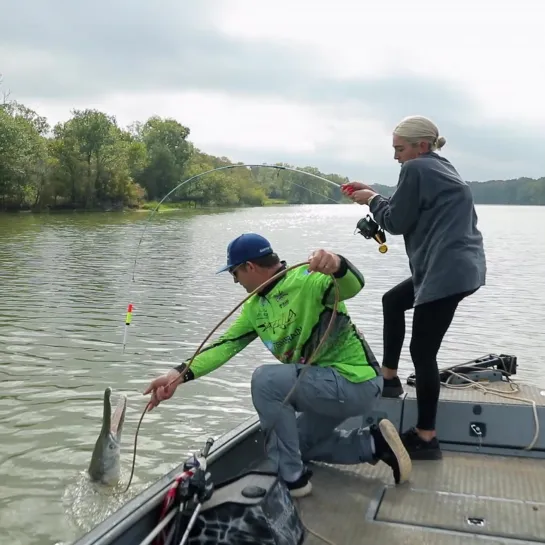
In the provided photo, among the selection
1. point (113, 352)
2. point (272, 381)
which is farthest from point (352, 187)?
point (113, 352)

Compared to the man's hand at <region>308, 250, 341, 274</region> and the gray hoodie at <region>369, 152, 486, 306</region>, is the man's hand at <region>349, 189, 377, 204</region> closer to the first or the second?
the gray hoodie at <region>369, 152, 486, 306</region>

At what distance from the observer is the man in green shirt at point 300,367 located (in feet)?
11.7

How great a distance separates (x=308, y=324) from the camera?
3.61m

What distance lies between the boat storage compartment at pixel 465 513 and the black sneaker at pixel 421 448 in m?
0.44

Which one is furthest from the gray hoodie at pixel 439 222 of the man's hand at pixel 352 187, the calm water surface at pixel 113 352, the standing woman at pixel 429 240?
the calm water surface at pixel 113 352

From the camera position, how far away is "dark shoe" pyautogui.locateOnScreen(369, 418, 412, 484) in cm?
373

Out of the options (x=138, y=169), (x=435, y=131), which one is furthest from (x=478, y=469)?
(x=138, y=169)

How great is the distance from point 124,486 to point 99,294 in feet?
32.8

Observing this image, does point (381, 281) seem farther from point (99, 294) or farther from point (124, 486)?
point (124, 486)

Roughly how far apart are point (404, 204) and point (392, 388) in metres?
1.30

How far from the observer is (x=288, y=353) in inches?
148

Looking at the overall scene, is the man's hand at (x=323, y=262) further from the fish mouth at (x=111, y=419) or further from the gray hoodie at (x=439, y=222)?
the fish mouth at (x=111, y=419)

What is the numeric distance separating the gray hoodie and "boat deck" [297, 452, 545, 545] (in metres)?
1.02

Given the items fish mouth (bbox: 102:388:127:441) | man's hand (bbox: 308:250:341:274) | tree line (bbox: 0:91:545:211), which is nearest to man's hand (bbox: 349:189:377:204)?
man's hand (bbox: 308:250:341:274)
